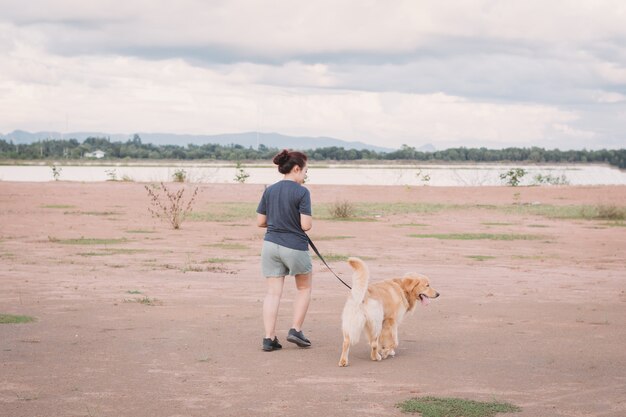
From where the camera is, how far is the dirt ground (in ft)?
22.6

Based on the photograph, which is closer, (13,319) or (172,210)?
(13,319)

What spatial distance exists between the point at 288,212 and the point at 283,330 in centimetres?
198

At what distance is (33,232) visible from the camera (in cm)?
2162

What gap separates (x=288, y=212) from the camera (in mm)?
8422

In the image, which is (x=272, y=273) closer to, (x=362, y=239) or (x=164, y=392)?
(x=164, y=392)

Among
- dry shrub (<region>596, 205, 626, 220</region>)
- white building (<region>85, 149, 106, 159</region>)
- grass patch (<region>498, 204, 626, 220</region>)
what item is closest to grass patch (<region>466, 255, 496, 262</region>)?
grass patch (<region>498, 204, 626, 220</region>)

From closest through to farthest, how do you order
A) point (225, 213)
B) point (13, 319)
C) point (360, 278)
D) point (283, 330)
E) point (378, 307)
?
point (360, 278) → point (378, 307) → point (283, 330) → point (13, 319) → point (225, 213)

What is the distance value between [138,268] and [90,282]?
187cm

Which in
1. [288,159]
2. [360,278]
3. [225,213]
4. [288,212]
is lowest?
[225,213]

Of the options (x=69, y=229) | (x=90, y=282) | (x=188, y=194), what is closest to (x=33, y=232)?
(x=69, y=229)

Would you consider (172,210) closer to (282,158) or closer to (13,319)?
(13,319)

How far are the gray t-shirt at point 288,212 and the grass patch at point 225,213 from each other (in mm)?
18523

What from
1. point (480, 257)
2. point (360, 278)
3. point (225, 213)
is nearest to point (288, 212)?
point (360, 278)

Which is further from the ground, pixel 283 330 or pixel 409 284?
pixel 409 284
